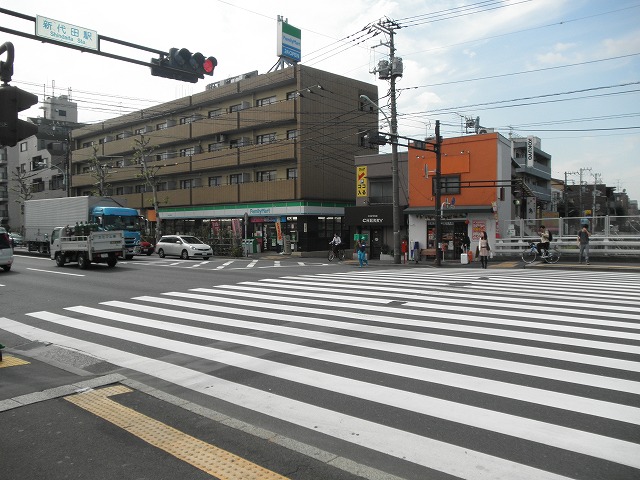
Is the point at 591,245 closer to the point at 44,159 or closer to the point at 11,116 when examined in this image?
the point at 11,116

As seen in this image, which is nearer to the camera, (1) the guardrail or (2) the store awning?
(1) the guardrail

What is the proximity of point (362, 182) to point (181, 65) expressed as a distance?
24244 mm

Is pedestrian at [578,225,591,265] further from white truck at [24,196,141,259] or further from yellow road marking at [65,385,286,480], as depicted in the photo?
white truck at [24,196,141,259]

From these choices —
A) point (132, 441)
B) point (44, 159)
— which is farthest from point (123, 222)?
point (44, 159)

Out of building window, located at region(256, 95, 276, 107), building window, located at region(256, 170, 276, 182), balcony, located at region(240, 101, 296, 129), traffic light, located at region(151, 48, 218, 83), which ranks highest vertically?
building window, located at region(256, 95, 276, 107)

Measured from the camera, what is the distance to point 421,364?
6.15 metres

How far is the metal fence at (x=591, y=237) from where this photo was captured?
908 inches

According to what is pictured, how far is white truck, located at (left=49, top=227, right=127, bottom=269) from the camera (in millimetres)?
21188

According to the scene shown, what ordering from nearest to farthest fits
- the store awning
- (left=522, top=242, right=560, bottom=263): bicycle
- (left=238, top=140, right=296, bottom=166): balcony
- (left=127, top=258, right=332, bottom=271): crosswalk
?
(left=522, top=242, right=560, bottom=263): bicycle, (left=127, top=258, right=332, bottom=271): crosswalk, the store awning, (left=238, top=140, right=296, bottom=166): balcony

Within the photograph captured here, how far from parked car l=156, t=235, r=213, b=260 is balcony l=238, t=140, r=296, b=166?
998 centimetres

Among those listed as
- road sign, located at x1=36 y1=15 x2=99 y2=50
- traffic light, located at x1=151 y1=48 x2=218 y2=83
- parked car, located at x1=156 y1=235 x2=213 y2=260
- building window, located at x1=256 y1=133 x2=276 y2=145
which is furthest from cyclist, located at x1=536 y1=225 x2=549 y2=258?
building window, located at x1=256 y1=133 x2=276 y2=145

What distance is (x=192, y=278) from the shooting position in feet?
57.6

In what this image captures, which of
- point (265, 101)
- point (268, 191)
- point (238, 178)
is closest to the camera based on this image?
point (268, 191)

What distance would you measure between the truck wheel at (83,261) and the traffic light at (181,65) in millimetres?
14391
